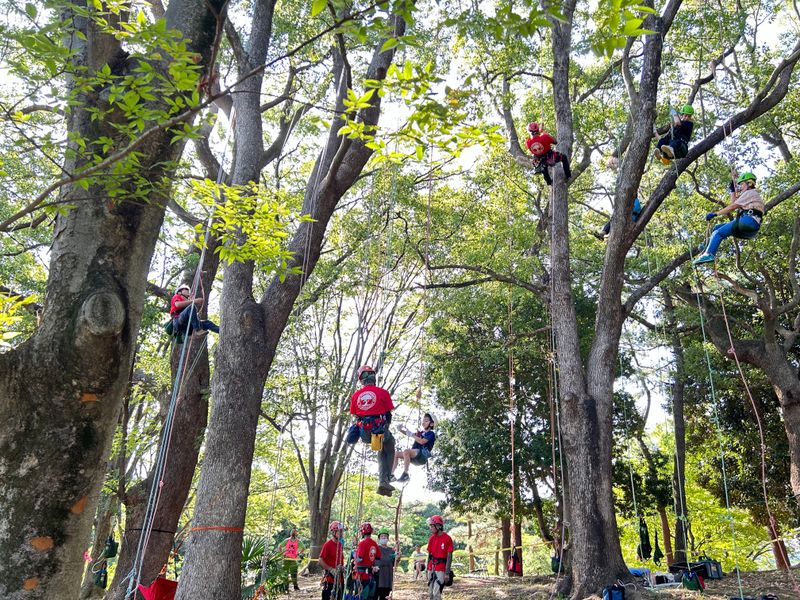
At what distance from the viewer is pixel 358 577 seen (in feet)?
Answer: 28.2

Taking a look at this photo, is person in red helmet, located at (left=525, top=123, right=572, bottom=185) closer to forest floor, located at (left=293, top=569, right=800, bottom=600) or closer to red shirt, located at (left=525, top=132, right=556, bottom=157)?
red shirt, located at (left=525, top=132, right=556, bottom=157)

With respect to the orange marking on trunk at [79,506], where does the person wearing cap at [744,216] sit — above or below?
above

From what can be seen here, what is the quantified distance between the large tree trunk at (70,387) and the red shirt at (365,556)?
6999 millimetres

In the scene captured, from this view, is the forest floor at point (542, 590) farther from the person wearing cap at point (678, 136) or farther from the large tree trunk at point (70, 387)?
the large tree trunk at point (70, 387)

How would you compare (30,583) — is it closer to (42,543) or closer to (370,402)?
(42,543)

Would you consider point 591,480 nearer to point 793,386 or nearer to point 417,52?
point 793,386

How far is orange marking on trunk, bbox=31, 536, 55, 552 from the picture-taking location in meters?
2.06

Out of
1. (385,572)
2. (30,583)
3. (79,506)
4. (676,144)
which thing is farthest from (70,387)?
(676,144)

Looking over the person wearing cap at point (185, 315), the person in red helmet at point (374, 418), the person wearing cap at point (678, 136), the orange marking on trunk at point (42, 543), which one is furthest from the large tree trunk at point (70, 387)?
the person wearing cap at point (678, 136)

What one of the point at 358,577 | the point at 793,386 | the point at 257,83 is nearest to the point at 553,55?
the point at 257,83

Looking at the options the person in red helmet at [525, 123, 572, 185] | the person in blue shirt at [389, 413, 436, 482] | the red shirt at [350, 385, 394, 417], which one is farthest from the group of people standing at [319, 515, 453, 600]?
the person in red helmet at [525, 123, 572, 185]

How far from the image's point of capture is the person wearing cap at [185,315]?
7.12 m

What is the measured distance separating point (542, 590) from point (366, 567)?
9.69 feet

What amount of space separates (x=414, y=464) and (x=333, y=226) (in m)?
8.41
